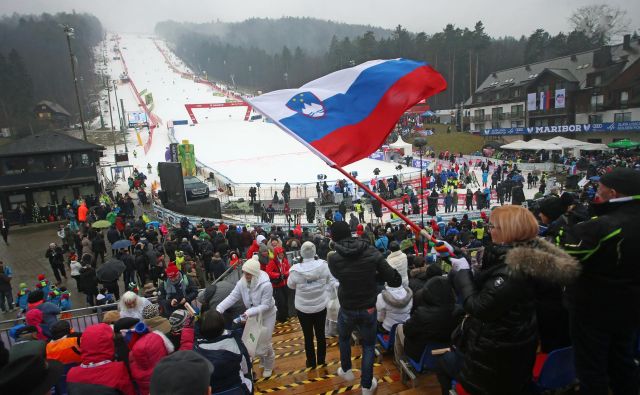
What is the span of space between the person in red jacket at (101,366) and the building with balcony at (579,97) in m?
42.8

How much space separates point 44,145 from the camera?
22.7 m

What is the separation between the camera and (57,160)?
22.8 meters

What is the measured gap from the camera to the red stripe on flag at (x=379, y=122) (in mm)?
4523

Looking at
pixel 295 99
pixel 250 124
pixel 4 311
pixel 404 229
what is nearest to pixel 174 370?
pixel 295 99

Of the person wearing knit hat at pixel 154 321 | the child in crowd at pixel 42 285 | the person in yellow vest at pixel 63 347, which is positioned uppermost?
the person wearing knit hat at pixel 154 321

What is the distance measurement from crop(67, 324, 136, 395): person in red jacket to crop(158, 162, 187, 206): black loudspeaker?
17559 mm

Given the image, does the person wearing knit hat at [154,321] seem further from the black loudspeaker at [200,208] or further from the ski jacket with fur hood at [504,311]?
the black loudspeaker at [200,208]

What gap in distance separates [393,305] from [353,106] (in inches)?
94.8

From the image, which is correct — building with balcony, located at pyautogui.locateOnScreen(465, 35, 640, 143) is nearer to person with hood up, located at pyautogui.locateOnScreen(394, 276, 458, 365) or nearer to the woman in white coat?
person with hood up, located at pyautogui.locateOnScreen(394, 276, 458, 365)

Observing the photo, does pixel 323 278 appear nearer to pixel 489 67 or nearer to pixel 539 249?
pixel 539 249

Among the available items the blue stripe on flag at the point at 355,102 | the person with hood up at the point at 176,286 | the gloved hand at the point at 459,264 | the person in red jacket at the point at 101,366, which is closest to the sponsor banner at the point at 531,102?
the blue stripe on flag at the point at 355,102

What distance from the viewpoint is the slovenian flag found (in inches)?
→ 180

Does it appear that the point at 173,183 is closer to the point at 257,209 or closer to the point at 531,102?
the point at 257,209

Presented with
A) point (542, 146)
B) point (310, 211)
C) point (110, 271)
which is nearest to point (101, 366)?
point (110, 271)
